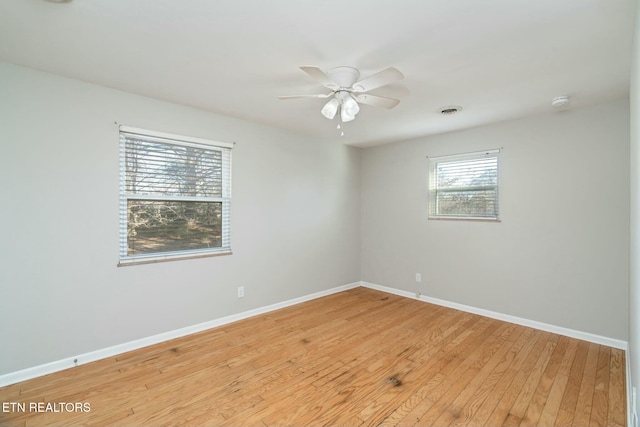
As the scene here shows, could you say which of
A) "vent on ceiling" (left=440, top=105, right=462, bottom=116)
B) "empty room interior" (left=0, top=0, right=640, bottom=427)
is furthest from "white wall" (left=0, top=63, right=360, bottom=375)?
"vent on ceiling" (left=440, top=105, right=462, bottom=116)

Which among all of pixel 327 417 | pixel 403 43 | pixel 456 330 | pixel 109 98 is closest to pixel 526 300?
pixel 456 330

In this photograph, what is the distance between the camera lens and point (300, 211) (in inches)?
171

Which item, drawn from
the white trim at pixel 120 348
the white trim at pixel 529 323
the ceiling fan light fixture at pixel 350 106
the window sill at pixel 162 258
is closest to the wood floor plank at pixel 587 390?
the white trim at pixel 529 323

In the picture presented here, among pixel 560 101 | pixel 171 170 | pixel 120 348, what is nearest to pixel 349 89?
pixel 171 170

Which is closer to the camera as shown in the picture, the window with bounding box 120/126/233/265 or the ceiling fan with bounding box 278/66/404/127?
the ceiling fan with bounding box 278/66/404/127

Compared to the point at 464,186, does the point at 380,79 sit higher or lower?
higher

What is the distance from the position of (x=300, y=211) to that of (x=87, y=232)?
2.44 m

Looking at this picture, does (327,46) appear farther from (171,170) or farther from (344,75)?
(171,170)

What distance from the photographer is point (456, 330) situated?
3357 millimetres

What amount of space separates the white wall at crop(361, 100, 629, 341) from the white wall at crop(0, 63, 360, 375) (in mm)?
2282

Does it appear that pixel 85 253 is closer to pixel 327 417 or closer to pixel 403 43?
pixel 327 417

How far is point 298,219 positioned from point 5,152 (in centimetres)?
294

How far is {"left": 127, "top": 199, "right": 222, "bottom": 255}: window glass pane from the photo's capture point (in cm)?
A: 293

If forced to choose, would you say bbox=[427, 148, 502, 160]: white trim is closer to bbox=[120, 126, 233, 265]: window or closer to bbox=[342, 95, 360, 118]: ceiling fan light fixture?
bbox=[342, 95, 360, 118]: ceiling fan light fixture
